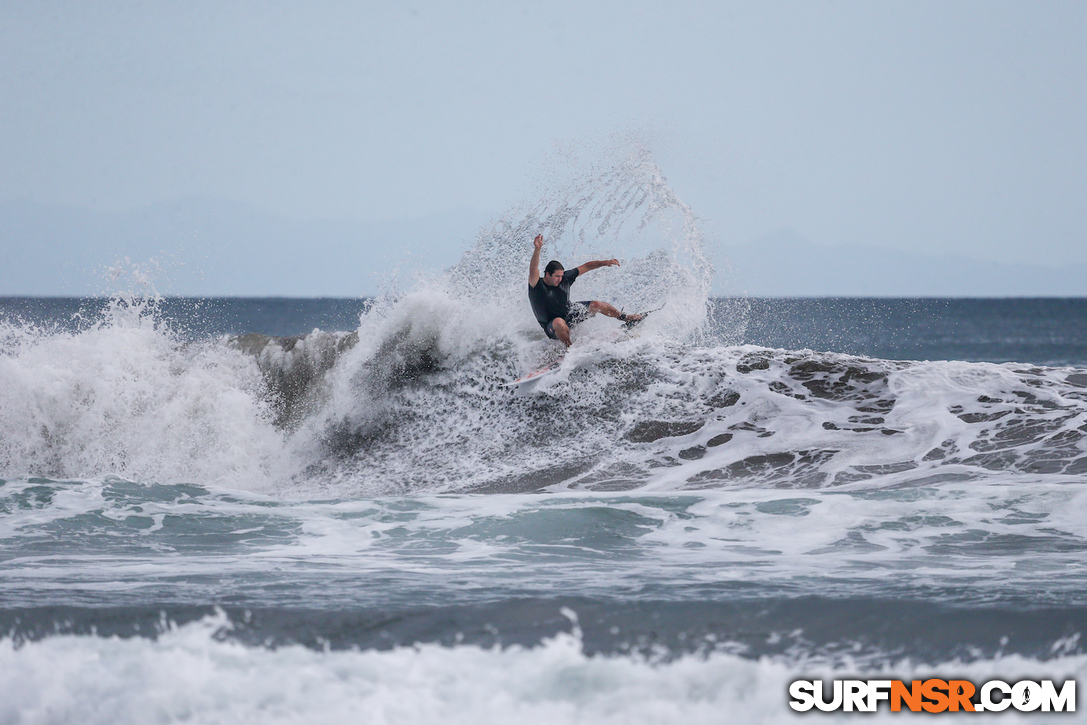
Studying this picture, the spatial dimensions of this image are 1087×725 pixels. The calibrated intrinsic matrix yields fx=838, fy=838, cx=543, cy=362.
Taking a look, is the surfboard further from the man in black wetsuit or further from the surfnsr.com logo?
the surfnsr.com logo

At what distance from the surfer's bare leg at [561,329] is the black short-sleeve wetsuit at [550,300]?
52 millimetres

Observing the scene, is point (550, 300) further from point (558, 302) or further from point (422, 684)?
point (422, 684)

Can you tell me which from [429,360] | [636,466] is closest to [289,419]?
[429,360]

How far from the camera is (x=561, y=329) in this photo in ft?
33.5

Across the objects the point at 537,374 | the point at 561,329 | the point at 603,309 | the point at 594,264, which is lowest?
the point at 537,374

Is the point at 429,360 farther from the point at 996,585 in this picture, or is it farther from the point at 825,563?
the point at 996,585

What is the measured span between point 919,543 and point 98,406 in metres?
9.82

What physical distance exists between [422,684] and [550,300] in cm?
692

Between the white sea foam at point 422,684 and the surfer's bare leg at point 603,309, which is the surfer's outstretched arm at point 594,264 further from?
the white sea foam at point 422,684

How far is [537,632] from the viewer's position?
3898 mm

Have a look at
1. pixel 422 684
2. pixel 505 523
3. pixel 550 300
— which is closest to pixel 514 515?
pixel 505 523

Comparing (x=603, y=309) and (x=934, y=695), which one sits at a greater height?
(x=603, y=309)

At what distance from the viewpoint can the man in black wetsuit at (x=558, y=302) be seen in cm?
990

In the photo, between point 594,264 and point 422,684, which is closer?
point 422,684
